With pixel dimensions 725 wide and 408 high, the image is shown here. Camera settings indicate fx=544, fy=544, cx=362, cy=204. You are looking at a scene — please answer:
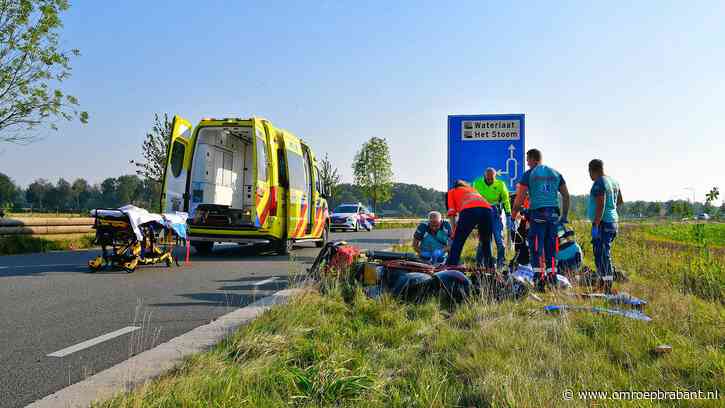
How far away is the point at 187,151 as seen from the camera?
10.9m

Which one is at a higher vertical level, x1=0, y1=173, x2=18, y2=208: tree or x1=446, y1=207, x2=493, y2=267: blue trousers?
x1=0, y1=173, x2=18, y2=208: tree

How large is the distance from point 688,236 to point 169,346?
7.84 m

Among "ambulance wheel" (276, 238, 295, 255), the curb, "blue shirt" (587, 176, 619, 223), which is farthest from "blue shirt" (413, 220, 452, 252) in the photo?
"ambulance wheel" (276, 238, 295, 255)

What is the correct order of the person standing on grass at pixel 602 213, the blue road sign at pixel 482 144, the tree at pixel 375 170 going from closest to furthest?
the person standing on grass at pixel 602 213
the blue road sign at pixel 482 144
the tree at pixel 375 170

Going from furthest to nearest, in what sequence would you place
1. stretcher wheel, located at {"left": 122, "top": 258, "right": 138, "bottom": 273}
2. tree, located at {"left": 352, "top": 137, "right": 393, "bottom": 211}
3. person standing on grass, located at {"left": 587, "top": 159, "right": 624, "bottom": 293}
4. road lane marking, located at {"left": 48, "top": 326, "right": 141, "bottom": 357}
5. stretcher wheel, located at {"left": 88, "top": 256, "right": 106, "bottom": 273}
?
1. tree, located at {"left": 352, "top": 137, "right": 393, "bottom": 211}
2. stretcher wheel, located at {"left": 122, "top": 258, "right": 138, "bottom": 273}
3. stretcher wheel, located at {"left": 88, "top": 256, "right": 106, "bottom": 273}
4. person standing on grass, located at {"left": 587, "top": 159, "right": 624, "bottom": 293}
5. road lane marking, located at {"left": 48, "top": 326, "right": 141, "bottom": 357}

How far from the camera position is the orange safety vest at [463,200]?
7.29m

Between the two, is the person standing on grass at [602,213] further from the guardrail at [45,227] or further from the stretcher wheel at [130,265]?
the guardrail at [45,227]

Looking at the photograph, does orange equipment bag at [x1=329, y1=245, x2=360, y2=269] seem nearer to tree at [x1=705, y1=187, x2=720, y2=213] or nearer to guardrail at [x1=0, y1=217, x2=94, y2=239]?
tree at [x1=705, y1=187, x2=720, y2=213]

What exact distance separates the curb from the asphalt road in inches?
6.8

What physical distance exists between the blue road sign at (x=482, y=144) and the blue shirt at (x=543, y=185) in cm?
487

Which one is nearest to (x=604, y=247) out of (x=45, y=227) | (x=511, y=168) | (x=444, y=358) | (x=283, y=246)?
(x=444, y=358)

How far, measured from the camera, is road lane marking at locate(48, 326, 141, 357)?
141 inches

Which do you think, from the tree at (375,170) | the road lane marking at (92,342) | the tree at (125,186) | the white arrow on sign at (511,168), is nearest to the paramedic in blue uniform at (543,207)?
the road lane marking at (92,342)

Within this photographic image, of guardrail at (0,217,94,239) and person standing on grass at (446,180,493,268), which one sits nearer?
person standing on grass at (446,180,493,268)
